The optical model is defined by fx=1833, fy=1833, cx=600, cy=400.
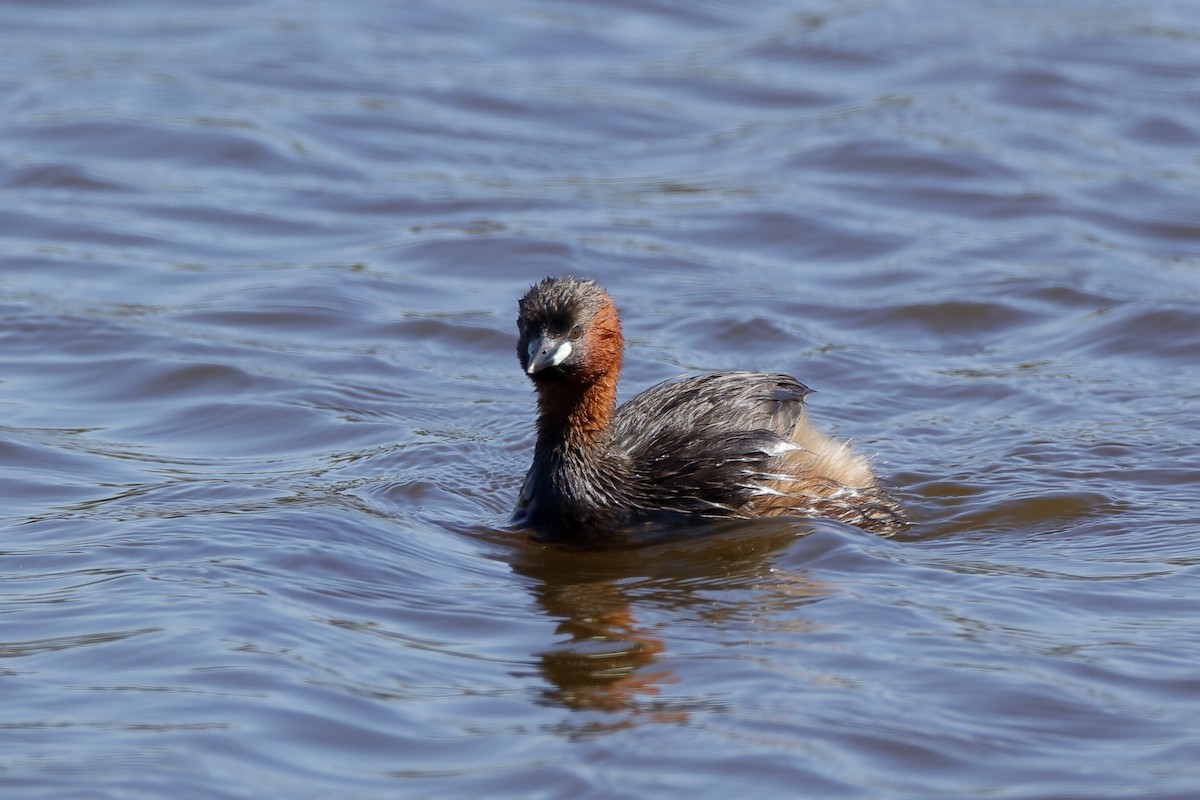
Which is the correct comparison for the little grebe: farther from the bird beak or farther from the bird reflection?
the bird reflection

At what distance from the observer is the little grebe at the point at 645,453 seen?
26.9 feet

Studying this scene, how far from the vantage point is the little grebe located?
8.20 metres

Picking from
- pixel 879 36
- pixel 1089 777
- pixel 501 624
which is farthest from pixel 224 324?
pixel 879 36

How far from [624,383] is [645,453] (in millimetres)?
2239

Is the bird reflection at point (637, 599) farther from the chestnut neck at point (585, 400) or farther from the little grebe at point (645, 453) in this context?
the chestnut neck at point (585, 400)

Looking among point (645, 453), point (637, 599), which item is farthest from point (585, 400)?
A: point (637, 599)

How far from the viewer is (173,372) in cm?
1051

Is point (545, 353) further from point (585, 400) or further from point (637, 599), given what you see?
point (637, 599)

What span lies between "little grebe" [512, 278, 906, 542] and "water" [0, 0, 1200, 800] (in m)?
0.20

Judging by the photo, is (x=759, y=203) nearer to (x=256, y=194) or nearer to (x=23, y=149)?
(x=256, y=194)

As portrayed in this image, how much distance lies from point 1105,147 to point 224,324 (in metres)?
7.31

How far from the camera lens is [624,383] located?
10742 mm

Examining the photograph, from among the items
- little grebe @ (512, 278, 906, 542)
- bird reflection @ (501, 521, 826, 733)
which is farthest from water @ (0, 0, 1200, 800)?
little grebe @ (512, 278, 906, 542)

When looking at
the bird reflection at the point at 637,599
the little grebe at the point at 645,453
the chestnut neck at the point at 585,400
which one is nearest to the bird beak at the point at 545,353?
the little grebe at the point at 645,453
